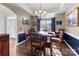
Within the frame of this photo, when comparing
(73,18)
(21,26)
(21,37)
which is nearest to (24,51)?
(21,37)

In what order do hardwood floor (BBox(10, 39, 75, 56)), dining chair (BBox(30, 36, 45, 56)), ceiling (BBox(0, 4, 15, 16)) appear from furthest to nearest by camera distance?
1. dining chair (BBox(30, 36, 45, 56))
2. hardwood floor (BBox(10, 39, 75, 56))
3. ceiling (BBox(0, 4, 15, 16))

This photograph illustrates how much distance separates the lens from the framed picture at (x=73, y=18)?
2.55 m

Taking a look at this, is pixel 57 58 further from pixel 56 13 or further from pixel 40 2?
pixel 40 2

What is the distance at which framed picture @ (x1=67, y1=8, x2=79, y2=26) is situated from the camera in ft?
8.37

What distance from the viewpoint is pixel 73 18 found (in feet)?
8.62

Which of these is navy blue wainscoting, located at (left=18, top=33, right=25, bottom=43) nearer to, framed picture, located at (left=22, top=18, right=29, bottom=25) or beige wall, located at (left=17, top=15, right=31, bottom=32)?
beige wall, located at (left=17, top=15, right=31, bottom=32)

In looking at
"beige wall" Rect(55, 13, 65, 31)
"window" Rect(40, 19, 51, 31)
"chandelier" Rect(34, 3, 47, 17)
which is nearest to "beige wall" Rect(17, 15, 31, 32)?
"chandelier" Rect(34, 3, 47, 17)

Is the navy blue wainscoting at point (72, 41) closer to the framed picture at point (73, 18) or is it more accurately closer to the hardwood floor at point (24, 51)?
the hardwood floor at point (24, 51)

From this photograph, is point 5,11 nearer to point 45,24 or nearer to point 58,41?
point 45,24

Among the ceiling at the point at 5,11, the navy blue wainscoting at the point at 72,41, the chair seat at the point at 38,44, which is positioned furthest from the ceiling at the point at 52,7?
the chair seat at the point at 38,44

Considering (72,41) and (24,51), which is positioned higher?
(72,41)

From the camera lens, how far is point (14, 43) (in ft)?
8.21

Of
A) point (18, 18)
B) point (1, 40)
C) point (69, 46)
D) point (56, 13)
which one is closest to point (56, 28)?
point (56, 13)

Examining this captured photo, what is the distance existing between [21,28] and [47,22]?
0.61m
